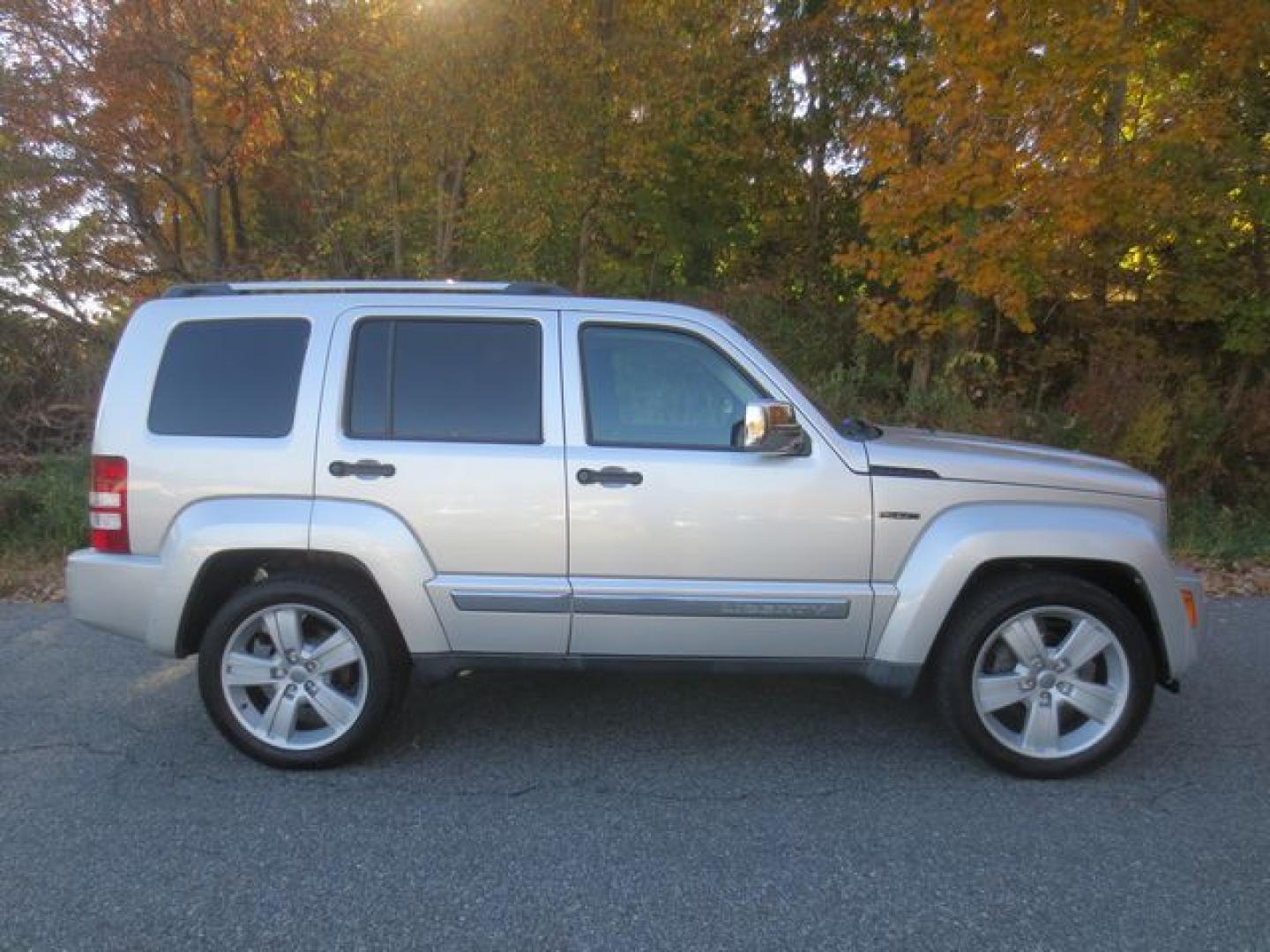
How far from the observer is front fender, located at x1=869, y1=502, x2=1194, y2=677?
12.2ft

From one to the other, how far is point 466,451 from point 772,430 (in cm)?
121

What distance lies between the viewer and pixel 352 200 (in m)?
12.1

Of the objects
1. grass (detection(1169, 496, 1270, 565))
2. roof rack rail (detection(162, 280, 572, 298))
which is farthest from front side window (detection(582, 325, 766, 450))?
grass (detection(1169, 496, 1270, 565))

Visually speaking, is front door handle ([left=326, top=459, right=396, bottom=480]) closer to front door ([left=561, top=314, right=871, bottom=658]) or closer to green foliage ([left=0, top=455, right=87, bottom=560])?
front door ([left=561, top=314, right=871, bottom=658])

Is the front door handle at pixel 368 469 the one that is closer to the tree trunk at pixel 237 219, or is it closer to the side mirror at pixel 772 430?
the side mirror at pixel 772 430

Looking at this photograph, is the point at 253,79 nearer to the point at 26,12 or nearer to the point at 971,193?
the point at 26,12

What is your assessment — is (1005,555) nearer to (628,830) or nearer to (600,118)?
(628,830)

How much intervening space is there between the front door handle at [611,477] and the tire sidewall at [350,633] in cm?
105

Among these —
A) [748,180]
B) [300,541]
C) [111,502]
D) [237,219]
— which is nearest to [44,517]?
[111,502]

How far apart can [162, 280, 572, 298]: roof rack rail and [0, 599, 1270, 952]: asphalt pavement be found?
193 centimetres

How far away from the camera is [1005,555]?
12.1 ft

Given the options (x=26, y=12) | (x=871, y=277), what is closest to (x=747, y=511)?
(x=871, y=277)

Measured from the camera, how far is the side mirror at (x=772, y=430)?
3.58 m

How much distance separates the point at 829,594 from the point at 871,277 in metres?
7.39
